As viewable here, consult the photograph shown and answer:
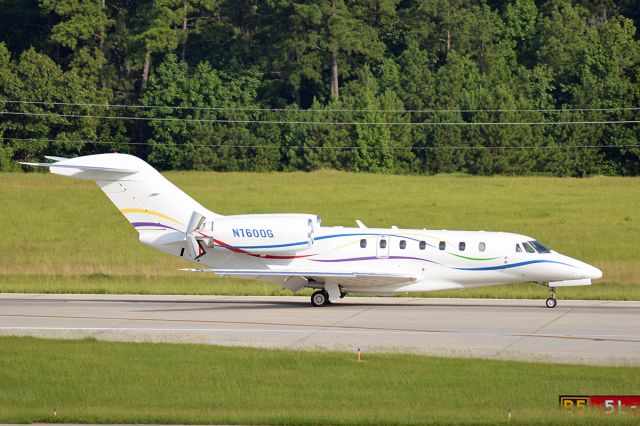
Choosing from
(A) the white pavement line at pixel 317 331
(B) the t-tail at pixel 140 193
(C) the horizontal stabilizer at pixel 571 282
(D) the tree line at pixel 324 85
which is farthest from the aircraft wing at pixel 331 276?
(D) the tree line at pixel 324 85

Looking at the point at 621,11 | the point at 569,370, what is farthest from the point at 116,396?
the point at 621,11

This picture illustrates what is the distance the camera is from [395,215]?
6438 centimetres

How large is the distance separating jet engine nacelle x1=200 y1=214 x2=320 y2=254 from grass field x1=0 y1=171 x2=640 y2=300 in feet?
16.2

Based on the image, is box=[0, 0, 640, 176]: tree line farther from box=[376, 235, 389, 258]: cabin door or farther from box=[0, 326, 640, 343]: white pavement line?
box=[0, 326, 640, 343]: white pavement line

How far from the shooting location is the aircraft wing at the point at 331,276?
110 feet

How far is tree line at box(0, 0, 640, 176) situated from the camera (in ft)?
303

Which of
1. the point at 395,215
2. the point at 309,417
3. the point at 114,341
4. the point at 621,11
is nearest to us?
the point at 309,417

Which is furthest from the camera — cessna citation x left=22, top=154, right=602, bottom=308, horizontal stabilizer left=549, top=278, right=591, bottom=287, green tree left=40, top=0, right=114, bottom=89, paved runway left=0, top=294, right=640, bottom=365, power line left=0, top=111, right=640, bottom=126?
green tree left=40, top=0, right=114, bottom=89

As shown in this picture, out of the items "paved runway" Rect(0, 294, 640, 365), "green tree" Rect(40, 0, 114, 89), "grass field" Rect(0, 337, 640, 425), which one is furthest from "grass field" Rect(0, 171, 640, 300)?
"green tree" Rect(40, 0, 114, 89)

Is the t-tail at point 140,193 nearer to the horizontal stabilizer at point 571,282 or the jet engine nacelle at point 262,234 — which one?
the jet engine nacelle at point 262,234

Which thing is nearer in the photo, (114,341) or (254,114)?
(114,341)

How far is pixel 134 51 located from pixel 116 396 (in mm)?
79872

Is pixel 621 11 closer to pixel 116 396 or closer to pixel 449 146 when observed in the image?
pixel 449 146

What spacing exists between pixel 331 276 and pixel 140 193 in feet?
20.5
